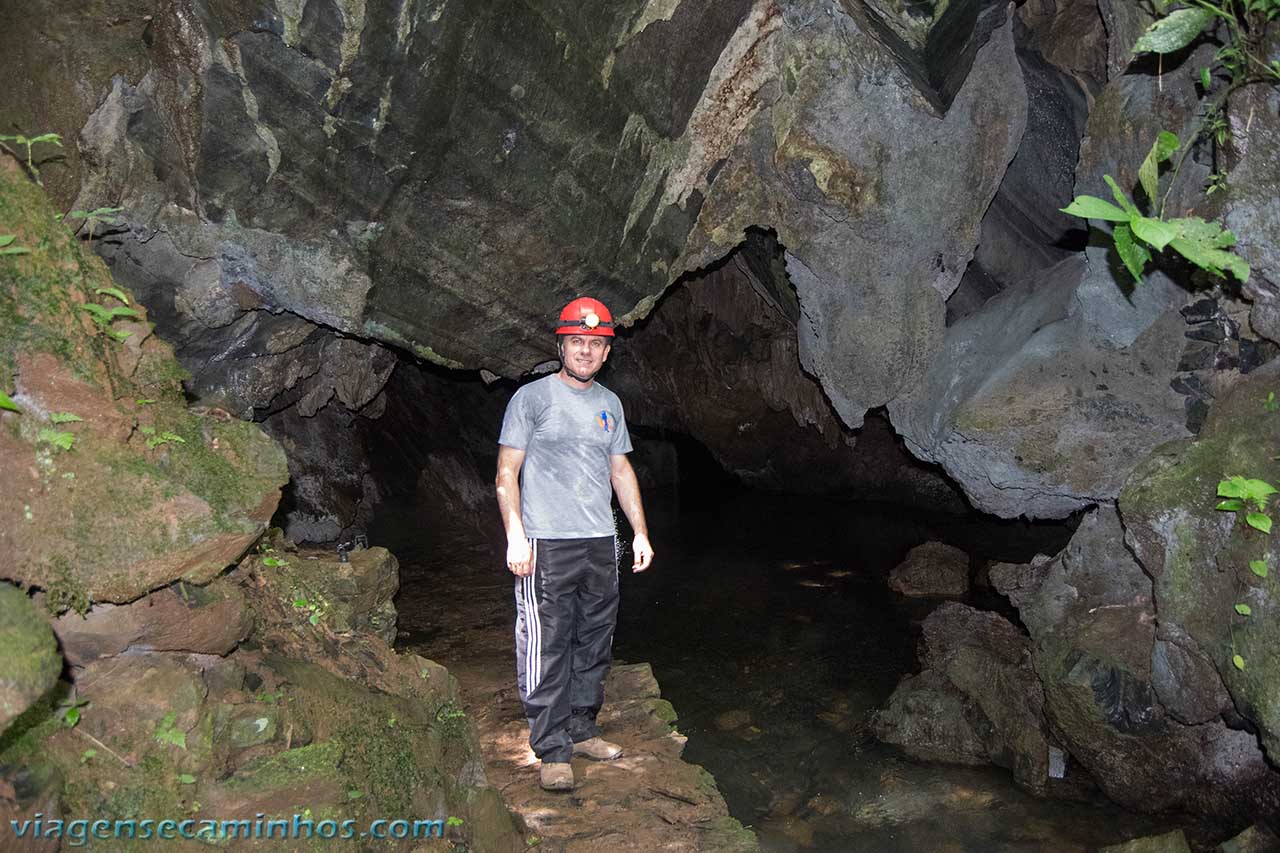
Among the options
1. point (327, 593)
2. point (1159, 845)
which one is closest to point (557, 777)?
point (327, 593)

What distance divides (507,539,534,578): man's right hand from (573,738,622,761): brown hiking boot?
3.68 ft

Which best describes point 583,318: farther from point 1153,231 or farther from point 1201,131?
point 1201,131

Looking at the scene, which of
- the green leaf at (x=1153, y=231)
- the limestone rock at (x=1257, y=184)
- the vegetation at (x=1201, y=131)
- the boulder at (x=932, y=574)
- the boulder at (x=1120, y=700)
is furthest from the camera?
the boulder at (x=932, y=574)

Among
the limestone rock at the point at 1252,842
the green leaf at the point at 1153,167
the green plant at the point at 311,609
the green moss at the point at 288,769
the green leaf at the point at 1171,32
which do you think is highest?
the green leaf at the point at 1171,32

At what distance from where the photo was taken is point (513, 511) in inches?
144

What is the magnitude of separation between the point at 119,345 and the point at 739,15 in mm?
4868

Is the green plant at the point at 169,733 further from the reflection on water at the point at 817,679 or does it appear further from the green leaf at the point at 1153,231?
the green leaf at the point at 1153,231

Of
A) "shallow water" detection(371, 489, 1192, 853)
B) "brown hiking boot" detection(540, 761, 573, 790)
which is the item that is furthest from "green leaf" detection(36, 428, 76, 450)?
"shallow water" detection(371, 489, 1192, 853)

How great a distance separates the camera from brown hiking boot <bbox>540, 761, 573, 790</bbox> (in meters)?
3.91

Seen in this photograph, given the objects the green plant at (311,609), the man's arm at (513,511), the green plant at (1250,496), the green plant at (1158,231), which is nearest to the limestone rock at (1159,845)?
the green plant at (1250,496)

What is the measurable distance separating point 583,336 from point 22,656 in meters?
2.39

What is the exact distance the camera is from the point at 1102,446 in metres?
5.72

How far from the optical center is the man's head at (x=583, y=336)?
377 cm

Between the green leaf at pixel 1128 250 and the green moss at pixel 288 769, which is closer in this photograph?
the green moss at pixel 288 769
